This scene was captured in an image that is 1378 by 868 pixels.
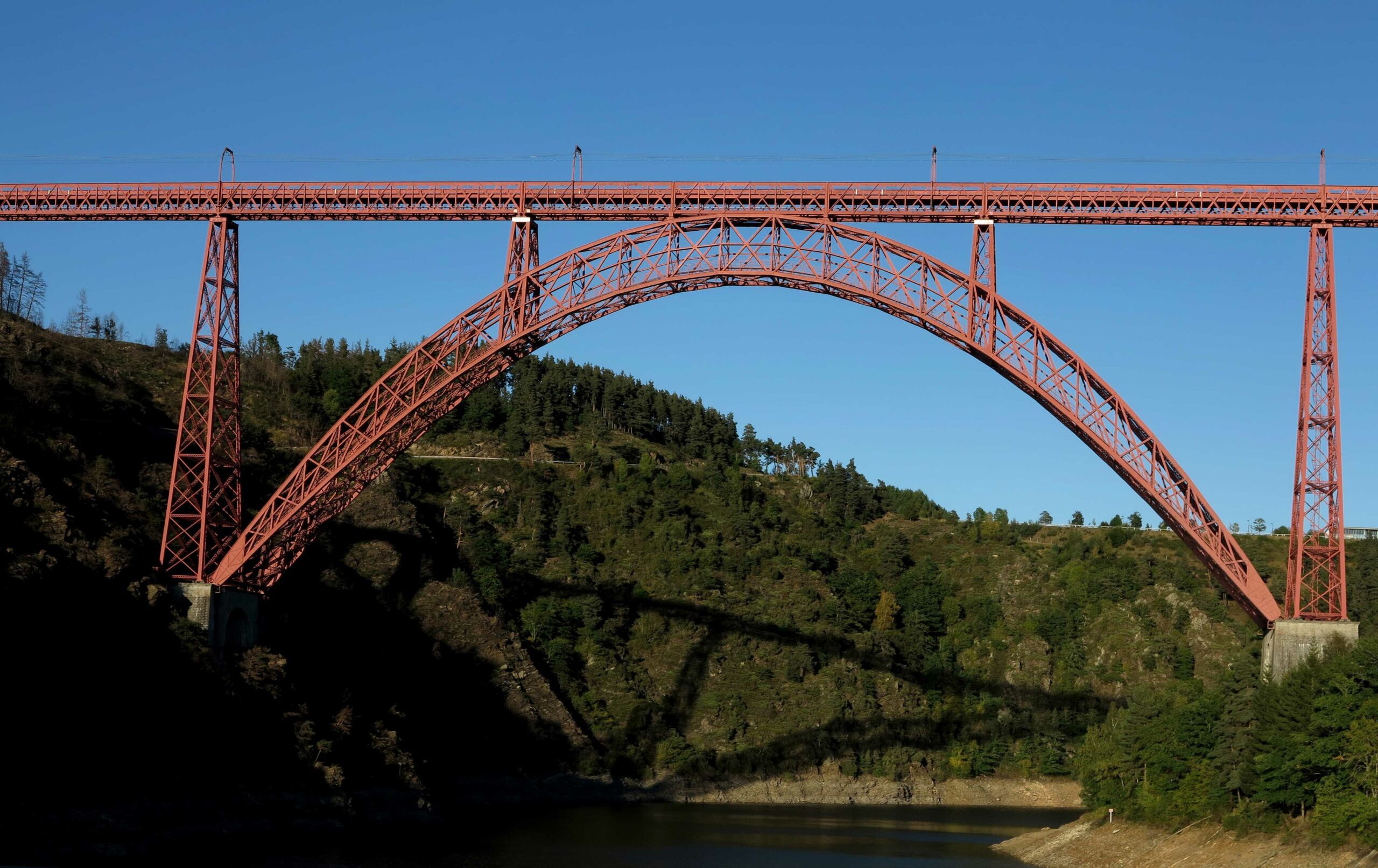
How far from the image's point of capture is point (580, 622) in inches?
3081

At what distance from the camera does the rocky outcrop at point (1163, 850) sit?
112 feet

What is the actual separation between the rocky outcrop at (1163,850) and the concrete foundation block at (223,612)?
87.7ft

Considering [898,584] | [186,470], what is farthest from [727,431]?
[186,470]

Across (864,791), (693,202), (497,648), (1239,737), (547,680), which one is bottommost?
(864,791)

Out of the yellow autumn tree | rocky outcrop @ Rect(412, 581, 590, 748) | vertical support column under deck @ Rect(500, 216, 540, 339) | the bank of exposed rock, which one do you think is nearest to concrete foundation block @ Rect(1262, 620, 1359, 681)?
vertical support column under deck @ Rect(500, 216, 540, 339)

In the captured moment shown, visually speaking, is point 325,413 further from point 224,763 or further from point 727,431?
point 224,763

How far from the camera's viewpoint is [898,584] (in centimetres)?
8850

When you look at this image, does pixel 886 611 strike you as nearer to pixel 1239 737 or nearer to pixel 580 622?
pixel 580 622

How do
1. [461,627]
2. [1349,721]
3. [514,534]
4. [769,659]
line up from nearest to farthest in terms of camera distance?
[1349,721] < [461,627] < [769,659] < [514,534]

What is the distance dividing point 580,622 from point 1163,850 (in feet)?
141

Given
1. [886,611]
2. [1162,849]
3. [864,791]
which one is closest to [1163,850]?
[1162,849]

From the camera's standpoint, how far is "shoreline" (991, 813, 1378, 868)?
1348 inches

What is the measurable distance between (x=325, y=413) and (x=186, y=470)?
4853 centimetres

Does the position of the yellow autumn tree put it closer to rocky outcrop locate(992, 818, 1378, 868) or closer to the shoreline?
the shoreline
